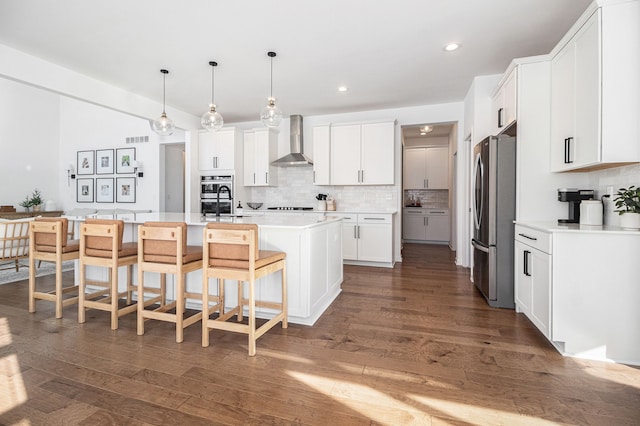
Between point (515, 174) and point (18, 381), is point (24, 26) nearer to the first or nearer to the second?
point (18, 381)

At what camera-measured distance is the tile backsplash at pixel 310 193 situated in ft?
19.0

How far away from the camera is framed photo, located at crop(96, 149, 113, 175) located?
7.24 metres

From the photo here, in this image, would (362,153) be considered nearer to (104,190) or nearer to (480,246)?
(480,246)

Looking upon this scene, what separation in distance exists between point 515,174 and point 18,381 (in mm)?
4135

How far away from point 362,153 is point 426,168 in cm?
353

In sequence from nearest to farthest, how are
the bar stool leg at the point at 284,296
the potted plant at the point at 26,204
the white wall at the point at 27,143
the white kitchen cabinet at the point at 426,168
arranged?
the bar stool leg at the point at 284,296 < the white wall at the point at 27,143 < the potted plant at the point at 26,204 < the white kitchen cabinet at the point at 426,168

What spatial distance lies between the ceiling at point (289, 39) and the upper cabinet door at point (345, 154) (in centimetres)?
87

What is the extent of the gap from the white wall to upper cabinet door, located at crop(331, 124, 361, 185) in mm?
6691

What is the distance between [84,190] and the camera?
24.5 ft

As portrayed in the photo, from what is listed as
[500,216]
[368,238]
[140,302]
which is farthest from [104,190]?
[500,216]

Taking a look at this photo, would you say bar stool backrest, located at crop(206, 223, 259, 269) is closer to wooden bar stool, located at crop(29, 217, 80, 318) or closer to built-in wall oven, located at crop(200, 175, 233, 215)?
wooden bar stool, located at crop(29, 217, 80, 318)

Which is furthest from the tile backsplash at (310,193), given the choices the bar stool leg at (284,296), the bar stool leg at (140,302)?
the bar stool leg at (140,302)

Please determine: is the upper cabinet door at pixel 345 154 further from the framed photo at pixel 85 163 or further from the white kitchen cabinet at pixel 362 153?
the framed photo at pixel 85 163

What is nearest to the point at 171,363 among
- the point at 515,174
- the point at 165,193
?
the point at 515,174
